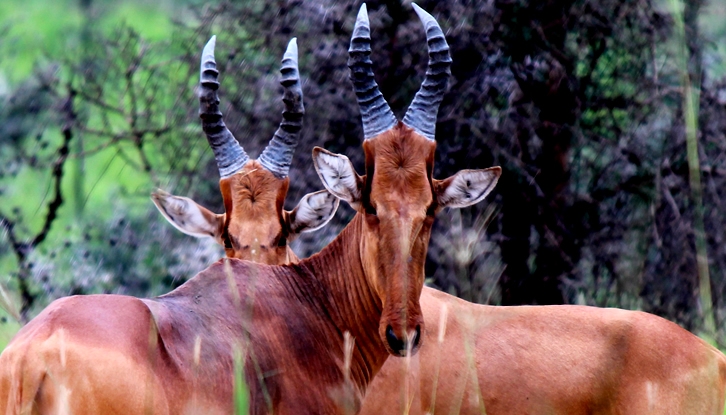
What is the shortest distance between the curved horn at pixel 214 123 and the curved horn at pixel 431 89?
2.00 m

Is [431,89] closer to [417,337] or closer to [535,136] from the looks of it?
[417,337]

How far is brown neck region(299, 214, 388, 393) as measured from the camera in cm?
555

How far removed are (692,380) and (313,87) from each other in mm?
4475

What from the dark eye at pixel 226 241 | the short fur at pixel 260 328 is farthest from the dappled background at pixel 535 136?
the short fur at pixel 260 328

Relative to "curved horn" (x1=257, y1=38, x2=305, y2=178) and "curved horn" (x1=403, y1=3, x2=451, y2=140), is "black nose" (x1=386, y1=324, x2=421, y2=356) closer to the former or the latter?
"curved horn" (x1=403, y1=3, x2=451, y2=140)

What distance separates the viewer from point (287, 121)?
24.8ft

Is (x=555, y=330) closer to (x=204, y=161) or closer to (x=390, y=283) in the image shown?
(x=390, y=283)

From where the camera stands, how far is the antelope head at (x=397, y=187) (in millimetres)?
5074

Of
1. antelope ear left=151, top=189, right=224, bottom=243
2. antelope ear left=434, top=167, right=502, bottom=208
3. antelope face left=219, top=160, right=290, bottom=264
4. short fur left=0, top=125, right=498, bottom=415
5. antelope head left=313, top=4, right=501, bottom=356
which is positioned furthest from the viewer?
A: antelope ear left=151, top=189, right=224, bottom=243

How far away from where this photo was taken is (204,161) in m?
9.68

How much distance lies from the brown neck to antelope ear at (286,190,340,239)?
1661 millimetres

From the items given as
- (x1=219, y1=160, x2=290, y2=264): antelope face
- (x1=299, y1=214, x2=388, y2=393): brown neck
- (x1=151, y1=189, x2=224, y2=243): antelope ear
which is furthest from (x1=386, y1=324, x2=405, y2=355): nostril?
(x1=151, y1=189, x2=224, y2=243): antelope ear

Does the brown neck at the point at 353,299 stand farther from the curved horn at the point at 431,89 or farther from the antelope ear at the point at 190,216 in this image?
the antelope ear at the point at 190,216

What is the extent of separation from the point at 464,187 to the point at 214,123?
8.41 feet
